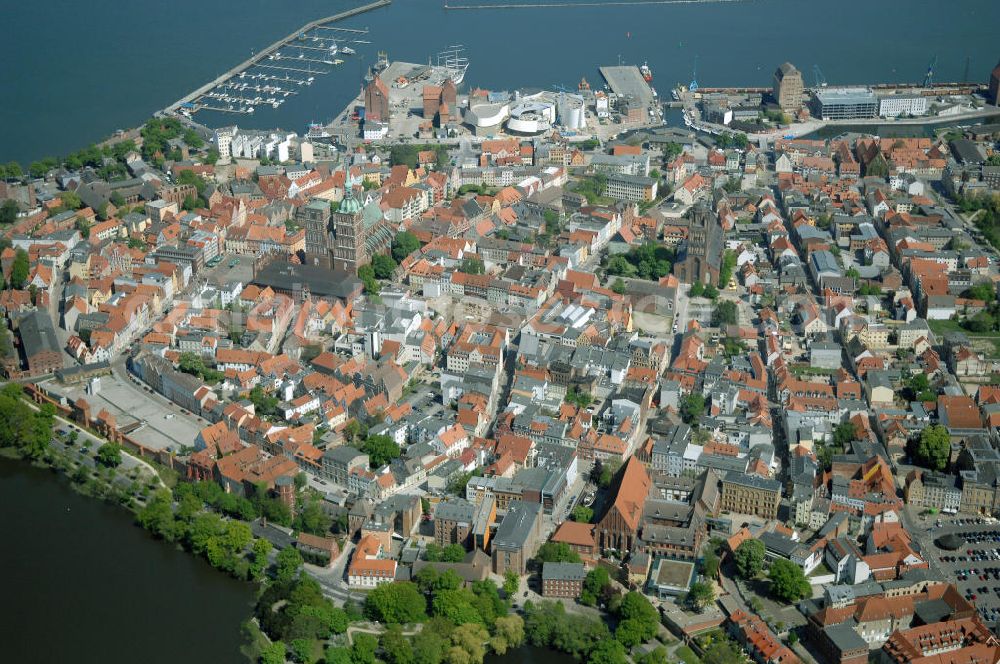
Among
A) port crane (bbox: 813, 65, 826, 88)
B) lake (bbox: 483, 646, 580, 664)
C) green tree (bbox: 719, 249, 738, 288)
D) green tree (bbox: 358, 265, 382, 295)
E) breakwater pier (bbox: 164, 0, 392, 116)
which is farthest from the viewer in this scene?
port crane (bbox: 813, 65, 826, 88)

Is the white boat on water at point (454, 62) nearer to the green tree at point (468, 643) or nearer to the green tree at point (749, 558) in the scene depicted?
the green tree at point (749, 558)

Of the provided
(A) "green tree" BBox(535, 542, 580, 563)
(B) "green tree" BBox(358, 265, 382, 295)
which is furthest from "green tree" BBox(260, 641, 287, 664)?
(B) "green tree" BBox(358, 265, 382, 295)

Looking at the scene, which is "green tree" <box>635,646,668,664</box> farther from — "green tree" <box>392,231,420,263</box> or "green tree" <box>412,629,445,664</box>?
"green tree" <box>392,231,420,263</box>

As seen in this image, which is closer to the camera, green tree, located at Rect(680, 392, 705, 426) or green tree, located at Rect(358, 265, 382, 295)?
green tree, located at Rect(680, 392, 705, 426)

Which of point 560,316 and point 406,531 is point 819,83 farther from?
point 406,531

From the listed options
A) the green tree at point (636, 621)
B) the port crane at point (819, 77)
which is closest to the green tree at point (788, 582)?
the green tree at point (636, 621)

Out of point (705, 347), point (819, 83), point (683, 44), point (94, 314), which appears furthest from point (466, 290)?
point (683, 44)
